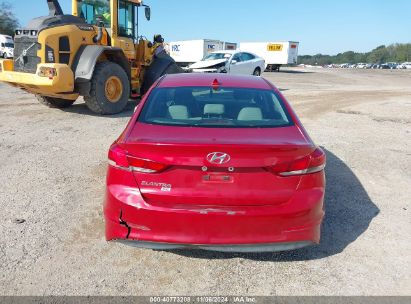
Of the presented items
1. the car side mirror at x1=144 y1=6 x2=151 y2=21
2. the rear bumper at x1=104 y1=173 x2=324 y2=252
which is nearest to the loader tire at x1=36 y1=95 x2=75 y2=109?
the car side mirror at x1=144 y1=6 x2=151 y2=21

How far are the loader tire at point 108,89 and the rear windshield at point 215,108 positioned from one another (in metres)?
5.68

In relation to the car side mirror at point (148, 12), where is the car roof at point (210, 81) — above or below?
below

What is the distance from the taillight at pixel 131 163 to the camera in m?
2.80

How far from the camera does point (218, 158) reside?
2746 millimetres

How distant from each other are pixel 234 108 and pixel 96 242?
181 centimetres

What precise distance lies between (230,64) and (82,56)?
10470 millimetres

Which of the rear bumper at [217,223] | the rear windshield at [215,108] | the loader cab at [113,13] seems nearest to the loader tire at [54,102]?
the loader cab at [113,13]

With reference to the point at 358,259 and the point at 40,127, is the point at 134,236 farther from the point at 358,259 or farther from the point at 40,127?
the point at 40,127

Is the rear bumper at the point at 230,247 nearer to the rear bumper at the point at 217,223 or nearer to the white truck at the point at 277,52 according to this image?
the rear bumper at the point at 217,223

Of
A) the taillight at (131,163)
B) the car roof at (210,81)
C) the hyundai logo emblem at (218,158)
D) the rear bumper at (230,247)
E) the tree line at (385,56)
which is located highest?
the tree line at (385,56)

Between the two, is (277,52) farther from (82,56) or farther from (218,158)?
(218,158)

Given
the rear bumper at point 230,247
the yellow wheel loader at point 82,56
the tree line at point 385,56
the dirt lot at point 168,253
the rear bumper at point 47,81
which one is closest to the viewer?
the rear bumper at point 230,247

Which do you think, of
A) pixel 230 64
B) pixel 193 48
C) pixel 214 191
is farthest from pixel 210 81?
pixel 193 48

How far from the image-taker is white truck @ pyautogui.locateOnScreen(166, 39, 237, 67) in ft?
119
